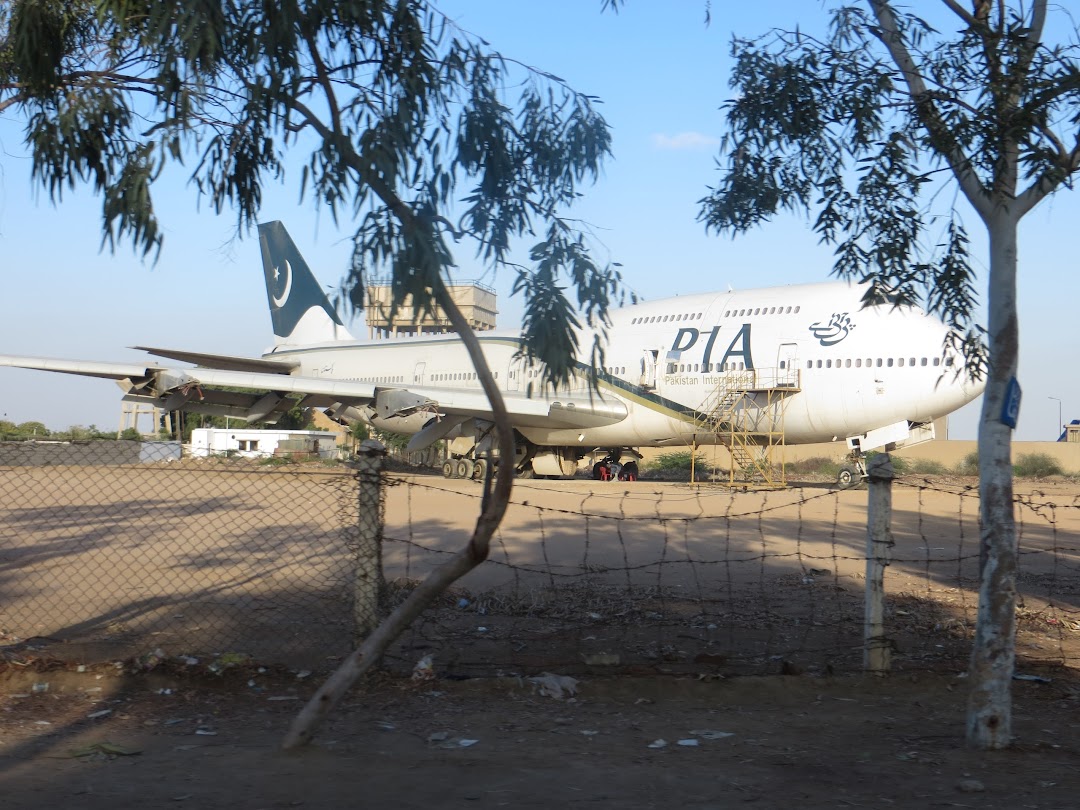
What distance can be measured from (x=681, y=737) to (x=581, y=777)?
32.6 inches

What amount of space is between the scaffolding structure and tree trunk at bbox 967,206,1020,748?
1707cm

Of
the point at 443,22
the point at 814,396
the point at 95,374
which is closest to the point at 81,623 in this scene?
the point at 443,22

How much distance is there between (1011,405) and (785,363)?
17589mm

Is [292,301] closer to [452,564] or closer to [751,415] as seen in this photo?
A: [751,415]

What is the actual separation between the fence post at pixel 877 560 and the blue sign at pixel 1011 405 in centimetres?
108

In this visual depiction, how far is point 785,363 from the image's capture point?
2202cm

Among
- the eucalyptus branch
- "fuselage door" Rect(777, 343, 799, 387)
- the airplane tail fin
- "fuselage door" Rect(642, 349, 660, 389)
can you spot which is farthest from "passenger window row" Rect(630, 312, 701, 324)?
the eucalyptus branch

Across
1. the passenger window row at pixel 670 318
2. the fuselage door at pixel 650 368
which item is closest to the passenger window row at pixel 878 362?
the passenger window row at pixel 670 318

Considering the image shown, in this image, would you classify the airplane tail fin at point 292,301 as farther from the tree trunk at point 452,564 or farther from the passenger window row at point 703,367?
the tree trunk at point 452,564

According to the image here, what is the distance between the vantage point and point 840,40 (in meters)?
5.41

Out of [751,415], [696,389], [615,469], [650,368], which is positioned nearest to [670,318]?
[650,368]

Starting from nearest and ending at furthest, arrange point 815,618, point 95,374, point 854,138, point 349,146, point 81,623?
point 349,146, point 854,138, point 81,623, point 815,618, point 95,374

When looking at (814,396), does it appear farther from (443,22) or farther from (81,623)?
(443,22)

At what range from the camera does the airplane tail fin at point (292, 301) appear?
114 feet
